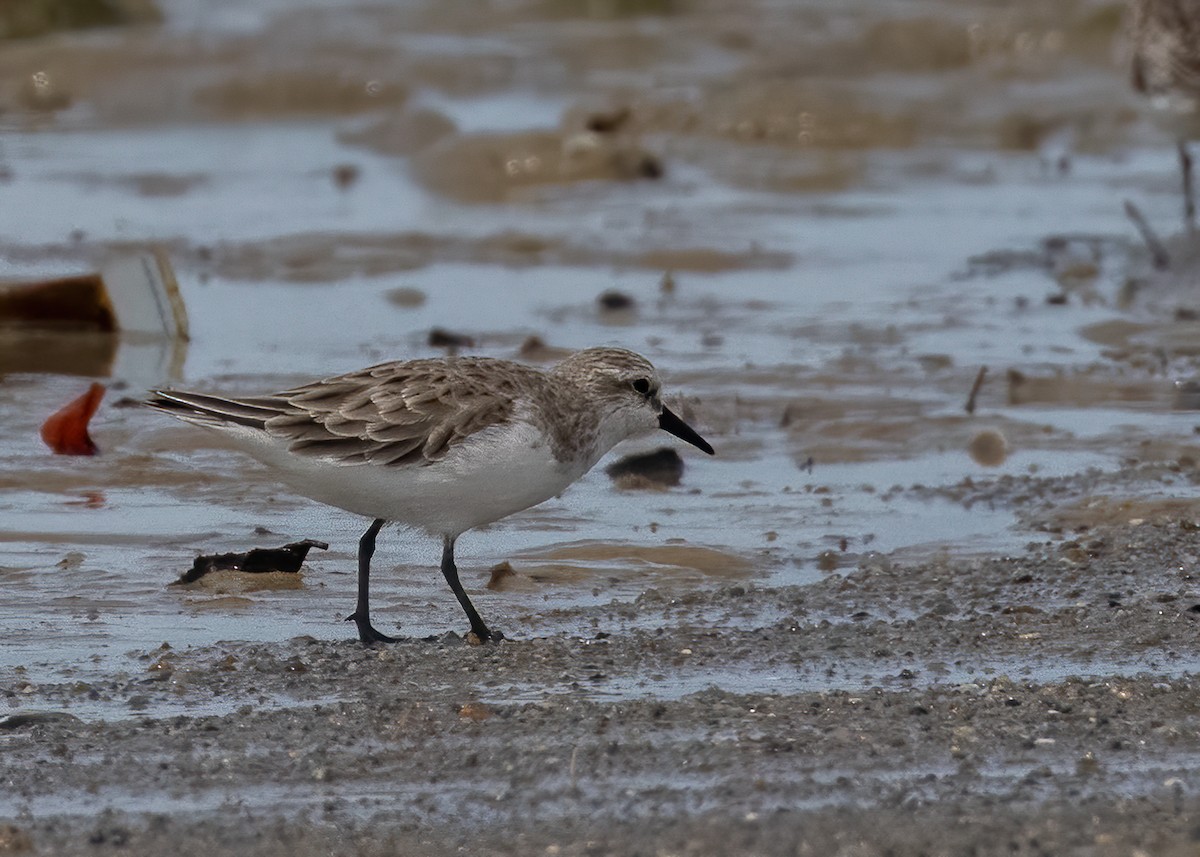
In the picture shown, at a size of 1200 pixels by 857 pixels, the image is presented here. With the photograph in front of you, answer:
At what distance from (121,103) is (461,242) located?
19.0 ft

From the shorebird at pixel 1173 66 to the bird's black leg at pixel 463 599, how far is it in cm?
831

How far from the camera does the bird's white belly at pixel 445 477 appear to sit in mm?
5984

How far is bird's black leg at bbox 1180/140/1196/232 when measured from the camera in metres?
12.8

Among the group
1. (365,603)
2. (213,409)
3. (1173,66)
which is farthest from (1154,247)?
(213,409)

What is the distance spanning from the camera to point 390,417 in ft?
19.8

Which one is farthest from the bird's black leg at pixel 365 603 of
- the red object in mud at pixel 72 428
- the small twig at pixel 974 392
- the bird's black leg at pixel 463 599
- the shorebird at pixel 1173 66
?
the shorebird at pixel 1173 66

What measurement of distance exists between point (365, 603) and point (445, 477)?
17.8 inches

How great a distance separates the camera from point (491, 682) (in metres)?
5.54

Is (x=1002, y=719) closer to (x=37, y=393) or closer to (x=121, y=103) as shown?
(x=37, y=393)

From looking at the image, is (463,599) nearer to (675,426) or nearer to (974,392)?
(675,426)

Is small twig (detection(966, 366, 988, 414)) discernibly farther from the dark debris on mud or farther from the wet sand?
the dark debris on mud

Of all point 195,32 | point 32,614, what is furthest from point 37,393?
point 195,32

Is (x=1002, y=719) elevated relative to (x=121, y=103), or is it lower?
lower

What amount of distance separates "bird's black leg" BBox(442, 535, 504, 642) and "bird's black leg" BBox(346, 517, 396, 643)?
0.77 ft
